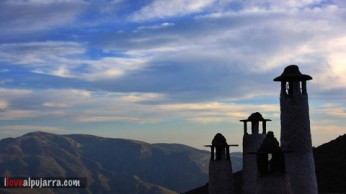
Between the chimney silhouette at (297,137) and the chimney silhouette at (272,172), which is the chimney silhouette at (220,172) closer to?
the chimney silhouette at (297,137)

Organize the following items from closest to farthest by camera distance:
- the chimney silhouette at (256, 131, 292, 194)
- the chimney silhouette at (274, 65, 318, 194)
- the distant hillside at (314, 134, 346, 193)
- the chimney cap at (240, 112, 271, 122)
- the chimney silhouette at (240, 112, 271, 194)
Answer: the chimney silhouette at (256, 131, 292, 194), the chimney silhouette at (274, 65, 318, 194), the chimney silhouette at (240, 112, 271, 194), the chimney cap at (240, 112, 271, 122), the distant hillside at (314, 134, 346, 193)

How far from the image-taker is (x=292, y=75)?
27.7 m

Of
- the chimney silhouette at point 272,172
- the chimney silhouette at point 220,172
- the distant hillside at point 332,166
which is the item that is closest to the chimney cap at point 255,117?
the chimney silhouette at point 220,172

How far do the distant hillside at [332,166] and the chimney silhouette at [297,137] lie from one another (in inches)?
1163

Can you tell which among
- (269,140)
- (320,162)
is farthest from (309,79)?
(320,162)

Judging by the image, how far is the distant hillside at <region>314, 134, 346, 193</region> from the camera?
5672cm

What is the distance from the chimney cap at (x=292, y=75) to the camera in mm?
27656

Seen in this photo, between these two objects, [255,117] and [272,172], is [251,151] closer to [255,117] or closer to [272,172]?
[255,117]

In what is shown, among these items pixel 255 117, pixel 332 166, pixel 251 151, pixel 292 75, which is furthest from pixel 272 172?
pixel 332 166

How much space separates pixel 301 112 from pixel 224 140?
753 centimetres

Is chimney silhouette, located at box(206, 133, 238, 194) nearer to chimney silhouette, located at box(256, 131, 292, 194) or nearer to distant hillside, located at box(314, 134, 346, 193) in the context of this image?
chimney silhouette, located at box(256, 131, 292, 194)

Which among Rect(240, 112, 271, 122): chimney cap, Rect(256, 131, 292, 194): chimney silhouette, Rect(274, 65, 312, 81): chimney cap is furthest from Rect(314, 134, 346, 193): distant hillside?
Rect(256, 131, 292, 194): chimney silhouette

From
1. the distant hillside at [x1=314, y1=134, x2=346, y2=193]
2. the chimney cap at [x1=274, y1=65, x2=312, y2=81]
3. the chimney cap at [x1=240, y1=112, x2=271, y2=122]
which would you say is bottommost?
the distant hillside at [x1=314, y1=134, x2=346, y2=193]

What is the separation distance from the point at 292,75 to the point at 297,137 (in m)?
3.92
